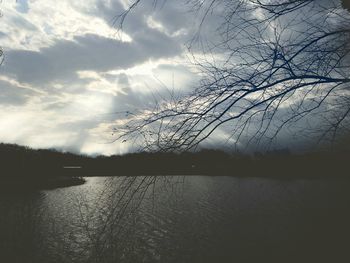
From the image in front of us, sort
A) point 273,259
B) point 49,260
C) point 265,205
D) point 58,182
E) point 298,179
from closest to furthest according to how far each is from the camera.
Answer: point 49,260
point 273,259
point 265,205
point 58,182
point 298,179

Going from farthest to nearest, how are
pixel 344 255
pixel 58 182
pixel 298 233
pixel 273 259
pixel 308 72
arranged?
pixel 58 182 → pixel 298 233 → pixel 344 255 → pixel 273 259 → pixel 308 72

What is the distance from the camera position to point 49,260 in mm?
18094

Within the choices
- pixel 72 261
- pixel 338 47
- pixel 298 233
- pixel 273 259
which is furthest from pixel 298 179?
pixel 338 47

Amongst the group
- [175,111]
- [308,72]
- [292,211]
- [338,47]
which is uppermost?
[338,47]

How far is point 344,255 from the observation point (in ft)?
71.7

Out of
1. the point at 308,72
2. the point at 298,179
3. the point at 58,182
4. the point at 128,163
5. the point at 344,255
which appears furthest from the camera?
the point at 298,179

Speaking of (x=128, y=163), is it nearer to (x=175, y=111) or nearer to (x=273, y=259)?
(x=175, y=111)

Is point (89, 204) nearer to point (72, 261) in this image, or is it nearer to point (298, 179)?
point (72, 261)

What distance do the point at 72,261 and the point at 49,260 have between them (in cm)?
Result: 126

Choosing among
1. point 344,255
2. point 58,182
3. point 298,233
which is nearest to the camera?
point 344,255

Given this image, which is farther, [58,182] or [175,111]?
[58,182]

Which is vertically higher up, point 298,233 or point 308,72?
point 308,72

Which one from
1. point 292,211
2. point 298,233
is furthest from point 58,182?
point 298,233

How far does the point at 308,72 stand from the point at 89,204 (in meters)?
35.1
